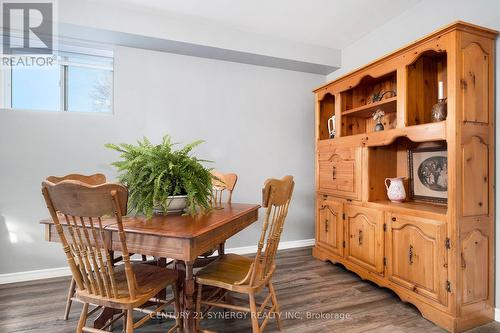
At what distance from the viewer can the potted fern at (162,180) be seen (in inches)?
63.1

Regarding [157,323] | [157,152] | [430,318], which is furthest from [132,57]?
[430,318]

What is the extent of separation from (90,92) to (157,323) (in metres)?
2.50

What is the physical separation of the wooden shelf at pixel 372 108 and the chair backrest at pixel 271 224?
1.45m

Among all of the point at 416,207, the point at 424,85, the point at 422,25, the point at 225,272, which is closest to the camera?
the point at 225,272

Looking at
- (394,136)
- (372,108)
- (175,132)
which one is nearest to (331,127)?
(372,108)

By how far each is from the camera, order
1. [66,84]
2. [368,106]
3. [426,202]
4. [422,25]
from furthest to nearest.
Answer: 1. [66,84]
2. [368,106]
3. [422,25]
4. [426,202]

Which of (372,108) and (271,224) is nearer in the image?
(271,224)

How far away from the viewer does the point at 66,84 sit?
2.95 meters

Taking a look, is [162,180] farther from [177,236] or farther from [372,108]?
[372,108]

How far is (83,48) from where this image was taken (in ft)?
9.61

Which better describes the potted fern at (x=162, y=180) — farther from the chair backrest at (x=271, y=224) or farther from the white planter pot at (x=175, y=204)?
the chair backrest at (x=271, y=224)

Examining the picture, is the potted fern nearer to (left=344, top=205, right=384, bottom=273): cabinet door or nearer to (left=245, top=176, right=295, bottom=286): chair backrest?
(left=245, top=176, right=295, bottom=286): chair backrest

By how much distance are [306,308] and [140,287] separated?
1.30 metres

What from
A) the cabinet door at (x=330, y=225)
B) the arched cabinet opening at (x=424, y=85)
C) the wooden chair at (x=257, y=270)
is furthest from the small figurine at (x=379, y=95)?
the wooden chair at (x=257, y=270)
